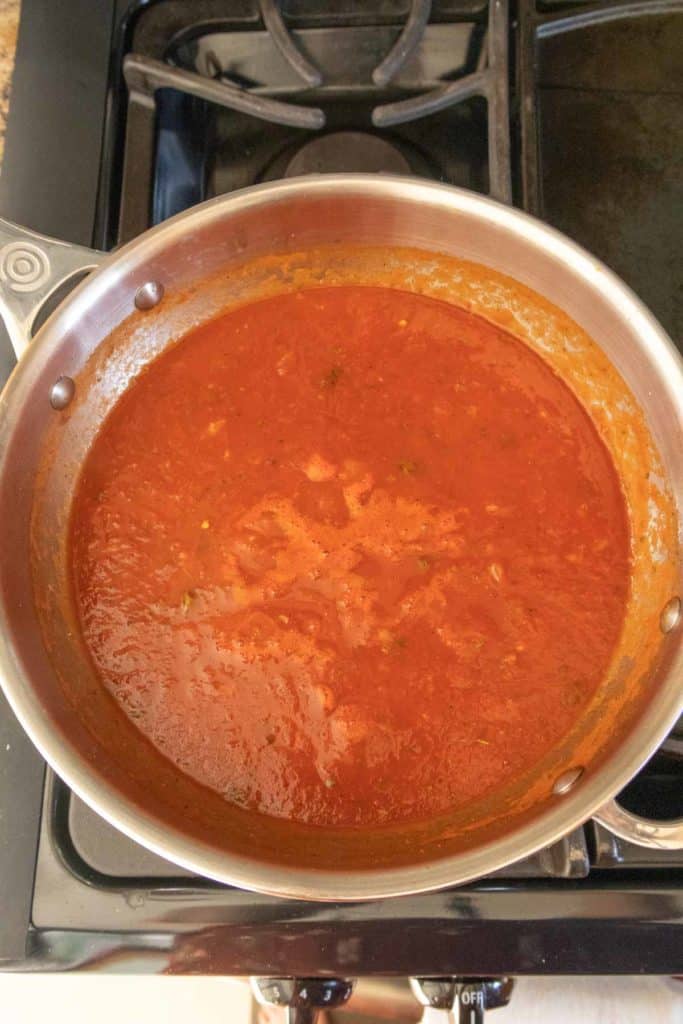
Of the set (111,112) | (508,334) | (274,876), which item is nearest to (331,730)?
(274,876)

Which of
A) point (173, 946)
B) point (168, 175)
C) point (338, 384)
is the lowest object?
point (173, 946)

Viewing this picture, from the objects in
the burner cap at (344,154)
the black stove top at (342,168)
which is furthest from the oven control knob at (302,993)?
the burner cap at (344,154)

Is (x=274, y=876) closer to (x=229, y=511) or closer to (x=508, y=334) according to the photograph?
(x=229, y=511)

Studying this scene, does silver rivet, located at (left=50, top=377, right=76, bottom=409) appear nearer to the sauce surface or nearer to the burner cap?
the sauce surface

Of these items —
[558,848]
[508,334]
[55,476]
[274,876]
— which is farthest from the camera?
[508,334]

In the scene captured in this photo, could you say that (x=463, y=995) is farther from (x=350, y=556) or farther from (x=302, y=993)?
(x=350, y=556)

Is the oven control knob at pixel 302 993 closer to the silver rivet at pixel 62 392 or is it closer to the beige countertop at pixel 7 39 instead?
the silver rivet at pixel 62 392

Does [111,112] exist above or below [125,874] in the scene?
above
